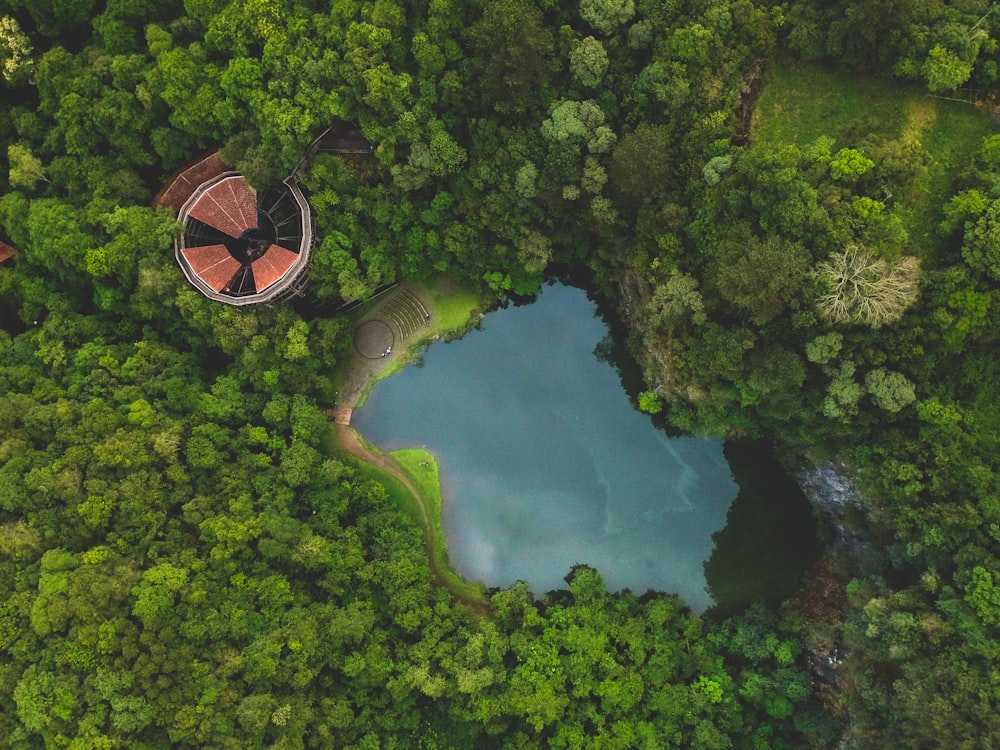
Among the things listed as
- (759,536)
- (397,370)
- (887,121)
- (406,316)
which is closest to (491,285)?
(406,316)

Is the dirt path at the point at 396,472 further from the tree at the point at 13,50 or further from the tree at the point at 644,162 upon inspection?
the tree at the point at 13,50

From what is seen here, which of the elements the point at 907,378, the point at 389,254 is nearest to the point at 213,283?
the point at 389,254

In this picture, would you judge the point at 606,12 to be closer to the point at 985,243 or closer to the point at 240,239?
the point at 985,243

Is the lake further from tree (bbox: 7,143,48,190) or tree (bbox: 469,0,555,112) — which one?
tree (bbox: 7,143,48,190)

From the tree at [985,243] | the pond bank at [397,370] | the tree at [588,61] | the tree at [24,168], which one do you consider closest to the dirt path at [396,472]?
the pond bank at [397,370]

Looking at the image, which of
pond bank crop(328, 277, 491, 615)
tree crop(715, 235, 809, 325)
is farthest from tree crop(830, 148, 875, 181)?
pond bank crop(328, 277, 491, 615)

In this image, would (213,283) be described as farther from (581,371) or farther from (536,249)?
(581,371)
